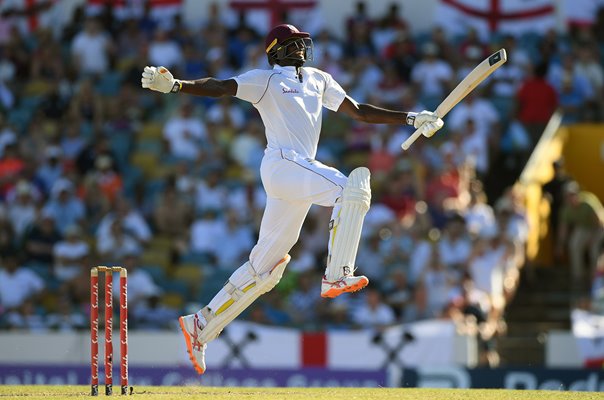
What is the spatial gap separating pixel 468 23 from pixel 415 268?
4.87 m

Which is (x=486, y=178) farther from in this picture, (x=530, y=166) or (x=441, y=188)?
(x=441, y=188)

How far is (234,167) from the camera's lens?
15.7 meters

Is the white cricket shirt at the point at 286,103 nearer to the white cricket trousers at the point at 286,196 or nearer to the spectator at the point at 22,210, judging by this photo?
the white cricket trousers at the point at 286,196

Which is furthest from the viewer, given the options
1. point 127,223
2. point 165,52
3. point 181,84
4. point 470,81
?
point 165,52

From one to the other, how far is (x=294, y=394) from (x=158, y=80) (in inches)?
88.5

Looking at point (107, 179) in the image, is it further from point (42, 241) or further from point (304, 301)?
point (304, 301)

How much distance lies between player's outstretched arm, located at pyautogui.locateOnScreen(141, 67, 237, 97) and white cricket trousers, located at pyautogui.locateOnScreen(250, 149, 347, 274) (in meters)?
0.52

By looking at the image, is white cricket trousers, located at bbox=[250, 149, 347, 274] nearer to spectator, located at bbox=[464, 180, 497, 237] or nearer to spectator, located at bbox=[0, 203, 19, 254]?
spectator, located at bbox=[464, 180, 497, 237]

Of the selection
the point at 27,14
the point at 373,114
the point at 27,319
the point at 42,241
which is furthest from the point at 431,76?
the point at 373,114

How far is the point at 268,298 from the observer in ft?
45.6

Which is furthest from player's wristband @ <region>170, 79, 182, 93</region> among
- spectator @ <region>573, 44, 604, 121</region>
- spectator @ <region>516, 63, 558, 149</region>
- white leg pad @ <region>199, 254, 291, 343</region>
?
spectator @ <region>573, 44, 604, 121</region>

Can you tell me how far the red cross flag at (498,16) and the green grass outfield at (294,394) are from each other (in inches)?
353

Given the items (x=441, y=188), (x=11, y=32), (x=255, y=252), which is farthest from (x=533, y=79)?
(x=255, y=252)

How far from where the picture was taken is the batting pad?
27.1 ft
